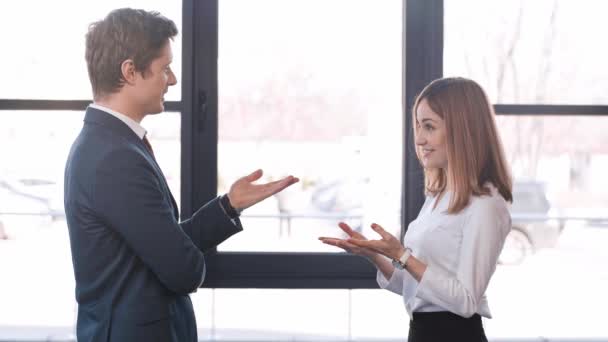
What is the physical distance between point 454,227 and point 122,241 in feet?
2.51

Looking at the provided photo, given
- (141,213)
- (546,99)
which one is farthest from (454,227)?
(546,99)

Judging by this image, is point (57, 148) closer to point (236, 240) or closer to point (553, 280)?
point (236, 240)

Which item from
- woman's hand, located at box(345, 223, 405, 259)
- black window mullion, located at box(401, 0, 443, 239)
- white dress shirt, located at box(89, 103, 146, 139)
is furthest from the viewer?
black window mullion, located at box(401, 0, 443, 239)

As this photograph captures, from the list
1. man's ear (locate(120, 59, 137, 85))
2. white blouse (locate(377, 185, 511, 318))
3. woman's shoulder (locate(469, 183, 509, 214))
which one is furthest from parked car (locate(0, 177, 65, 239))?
woman's shoulder (locate(469, 183, 509, 214))

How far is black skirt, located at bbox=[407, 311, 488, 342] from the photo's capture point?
1.54 metres

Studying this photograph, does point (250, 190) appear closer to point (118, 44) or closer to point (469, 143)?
point (118, 44)

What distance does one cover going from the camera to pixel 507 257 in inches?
94.3

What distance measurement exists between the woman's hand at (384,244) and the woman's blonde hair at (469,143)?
0.19 metres

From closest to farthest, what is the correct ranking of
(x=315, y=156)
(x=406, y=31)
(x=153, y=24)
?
1. (x=153, y=24)
2. (x=406, y=31)
3. (x=315, y=156)

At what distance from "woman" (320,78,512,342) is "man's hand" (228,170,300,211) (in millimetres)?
166

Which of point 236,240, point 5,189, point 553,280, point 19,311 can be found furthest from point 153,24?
point 553,280

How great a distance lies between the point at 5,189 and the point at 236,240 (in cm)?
83

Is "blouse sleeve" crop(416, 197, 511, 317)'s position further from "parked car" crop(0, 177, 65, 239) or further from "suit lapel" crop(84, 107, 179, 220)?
"parked car" crop(0, 177, 65, 239)

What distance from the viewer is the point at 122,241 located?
1264mm
